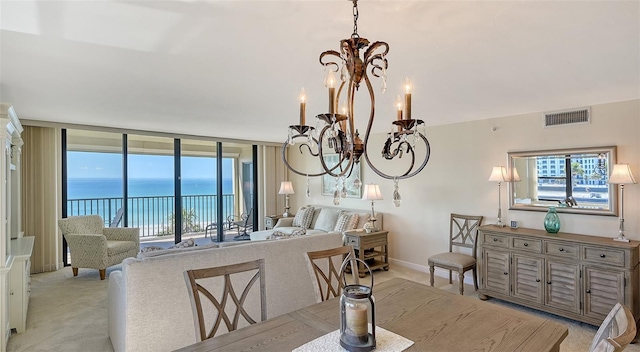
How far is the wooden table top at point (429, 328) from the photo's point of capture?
131 centimetres

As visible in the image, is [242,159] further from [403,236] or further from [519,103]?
[519,103]

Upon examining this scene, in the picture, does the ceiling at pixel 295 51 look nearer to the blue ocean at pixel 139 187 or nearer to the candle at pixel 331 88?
the candle at pixel 331 88

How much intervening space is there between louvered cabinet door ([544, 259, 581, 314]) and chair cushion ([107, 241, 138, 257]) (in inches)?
212

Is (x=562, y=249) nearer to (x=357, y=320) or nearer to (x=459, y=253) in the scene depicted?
(x=459, y=253)

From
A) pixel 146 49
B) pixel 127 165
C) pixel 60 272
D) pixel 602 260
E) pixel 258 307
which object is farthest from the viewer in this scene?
pixel 127 165

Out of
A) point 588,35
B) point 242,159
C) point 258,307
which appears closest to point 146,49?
point 258,307

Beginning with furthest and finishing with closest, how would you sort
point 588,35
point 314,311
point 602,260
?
point 602,260, point 588,35, point 314,311

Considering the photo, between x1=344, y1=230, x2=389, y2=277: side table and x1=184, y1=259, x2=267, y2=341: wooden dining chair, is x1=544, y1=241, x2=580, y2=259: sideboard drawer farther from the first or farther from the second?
x1=184, y1=259, x2=267, y2=341: wooden dining chair

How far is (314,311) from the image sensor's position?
1.66 meters

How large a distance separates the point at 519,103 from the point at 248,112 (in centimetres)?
303

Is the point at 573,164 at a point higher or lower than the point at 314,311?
higher

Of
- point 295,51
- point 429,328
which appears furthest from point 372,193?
point 429,328

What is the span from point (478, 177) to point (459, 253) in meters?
1.05

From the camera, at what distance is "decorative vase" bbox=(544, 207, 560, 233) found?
3422mm
